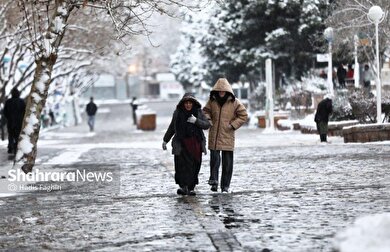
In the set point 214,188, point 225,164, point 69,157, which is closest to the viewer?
point 225,164

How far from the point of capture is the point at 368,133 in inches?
905

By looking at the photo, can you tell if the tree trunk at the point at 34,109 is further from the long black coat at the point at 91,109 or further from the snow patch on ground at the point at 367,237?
the long black coat at the point at 91,109

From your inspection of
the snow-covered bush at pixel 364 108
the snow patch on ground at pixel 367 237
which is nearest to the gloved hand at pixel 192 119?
the snow patch on ground at pixel 367 237

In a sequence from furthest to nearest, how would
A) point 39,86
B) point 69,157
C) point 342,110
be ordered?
point 342,110, point 69,157, point 39,86

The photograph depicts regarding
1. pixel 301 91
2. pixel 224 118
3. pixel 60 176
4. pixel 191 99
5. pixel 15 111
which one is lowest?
pixel 60 176

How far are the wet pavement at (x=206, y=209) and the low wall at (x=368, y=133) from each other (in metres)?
4.12

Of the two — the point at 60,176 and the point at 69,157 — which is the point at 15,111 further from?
the point at 60,176

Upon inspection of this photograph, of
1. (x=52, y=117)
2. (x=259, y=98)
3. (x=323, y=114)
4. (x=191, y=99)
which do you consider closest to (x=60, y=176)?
(x=191, y=99)

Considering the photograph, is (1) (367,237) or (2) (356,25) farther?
(2) (356,25)

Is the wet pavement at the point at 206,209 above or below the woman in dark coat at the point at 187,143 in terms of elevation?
below

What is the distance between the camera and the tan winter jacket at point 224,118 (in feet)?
40.2

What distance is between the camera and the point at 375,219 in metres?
7.42

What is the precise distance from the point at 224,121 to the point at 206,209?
1891 mm

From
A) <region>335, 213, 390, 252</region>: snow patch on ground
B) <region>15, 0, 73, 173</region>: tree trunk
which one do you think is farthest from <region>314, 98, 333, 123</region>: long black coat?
<region>335, 213, 390, 252</region>: snow patch on ground
